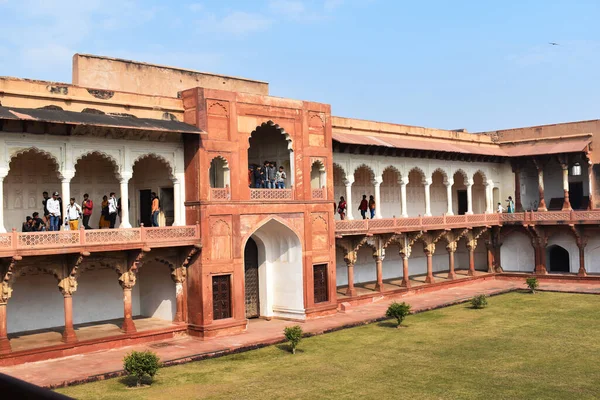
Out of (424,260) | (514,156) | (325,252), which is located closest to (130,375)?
(325,252)

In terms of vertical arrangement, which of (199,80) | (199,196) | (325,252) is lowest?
(325,252)

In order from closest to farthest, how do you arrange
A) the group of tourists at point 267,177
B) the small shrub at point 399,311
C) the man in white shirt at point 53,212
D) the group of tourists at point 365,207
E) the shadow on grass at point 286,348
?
the man in white shirt at point 53,212 < the shadow on grass at point 286,348 < the small shrub at point 399,311 < the group of tourists at point 267,177 < the group of tourists at point 365,207

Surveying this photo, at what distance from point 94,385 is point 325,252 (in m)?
10.6

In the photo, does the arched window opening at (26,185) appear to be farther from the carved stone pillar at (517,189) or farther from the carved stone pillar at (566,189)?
the carved stone pillar at (517,189)

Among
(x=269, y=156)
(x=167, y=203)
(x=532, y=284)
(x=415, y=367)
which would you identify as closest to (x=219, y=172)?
(x=167, y=203)

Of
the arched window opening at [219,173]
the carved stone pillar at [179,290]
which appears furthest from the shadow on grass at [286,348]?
the arched window opening at [219,173]

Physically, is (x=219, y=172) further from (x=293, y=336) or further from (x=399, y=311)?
(x=399, y=311)

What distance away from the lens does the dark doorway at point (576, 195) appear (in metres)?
31.8

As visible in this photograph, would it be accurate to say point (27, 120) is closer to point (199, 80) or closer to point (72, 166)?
point (72, 166)

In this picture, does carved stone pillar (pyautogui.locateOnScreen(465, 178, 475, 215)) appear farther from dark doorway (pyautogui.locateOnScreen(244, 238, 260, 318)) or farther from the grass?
dark doorway (pyautogui.locateOnScreen(244, 238, 260, 318))

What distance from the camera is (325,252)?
22.5m

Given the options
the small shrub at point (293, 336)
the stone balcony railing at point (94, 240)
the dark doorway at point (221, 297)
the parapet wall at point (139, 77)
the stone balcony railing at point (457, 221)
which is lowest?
the small shrub at point (293, 336)

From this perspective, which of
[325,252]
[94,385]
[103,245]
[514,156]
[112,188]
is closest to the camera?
[94,385]

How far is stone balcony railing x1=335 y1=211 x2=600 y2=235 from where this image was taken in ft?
79.8
